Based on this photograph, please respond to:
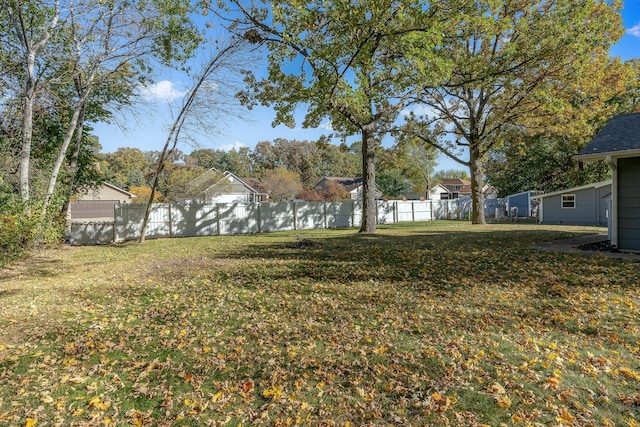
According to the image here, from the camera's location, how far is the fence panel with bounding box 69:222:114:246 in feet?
47.4

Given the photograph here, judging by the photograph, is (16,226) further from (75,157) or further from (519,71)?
(519,71)

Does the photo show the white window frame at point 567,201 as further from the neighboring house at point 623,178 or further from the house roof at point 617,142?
the neighboring house at point 623,178

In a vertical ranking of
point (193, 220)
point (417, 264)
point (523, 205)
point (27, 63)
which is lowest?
point (417, 264)

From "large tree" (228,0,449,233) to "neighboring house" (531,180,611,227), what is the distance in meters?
12.8

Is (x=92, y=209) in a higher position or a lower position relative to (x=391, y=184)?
lower

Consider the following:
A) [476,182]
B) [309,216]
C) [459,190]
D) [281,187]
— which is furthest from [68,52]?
[459,190]

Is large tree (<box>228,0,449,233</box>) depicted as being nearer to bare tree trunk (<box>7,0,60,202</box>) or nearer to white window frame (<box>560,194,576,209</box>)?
bare tree trunk (<box>7,0,60,202</box>)

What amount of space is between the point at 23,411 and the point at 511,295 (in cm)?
565

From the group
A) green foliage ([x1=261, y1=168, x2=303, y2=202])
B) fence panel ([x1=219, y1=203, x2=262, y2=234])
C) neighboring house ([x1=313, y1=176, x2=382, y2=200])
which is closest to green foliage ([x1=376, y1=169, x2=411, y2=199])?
neighboring house ([x1=313, y1=176, x2=382, y2=200])

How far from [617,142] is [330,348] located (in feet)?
27.9

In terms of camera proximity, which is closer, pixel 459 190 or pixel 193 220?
pixel 193 220

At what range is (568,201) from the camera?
20.8 metres

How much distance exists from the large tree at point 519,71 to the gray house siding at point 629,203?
6.83 meters

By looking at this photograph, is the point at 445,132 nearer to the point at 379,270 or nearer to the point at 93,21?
the point at 379,270
